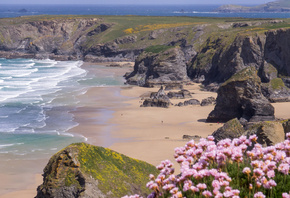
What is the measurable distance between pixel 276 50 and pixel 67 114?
1089 inches

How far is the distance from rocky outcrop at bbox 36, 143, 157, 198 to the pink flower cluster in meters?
4.55

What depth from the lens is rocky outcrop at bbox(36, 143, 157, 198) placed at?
11.4m

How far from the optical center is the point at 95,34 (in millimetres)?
118688

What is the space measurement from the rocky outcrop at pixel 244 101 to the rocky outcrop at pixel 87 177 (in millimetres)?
21264

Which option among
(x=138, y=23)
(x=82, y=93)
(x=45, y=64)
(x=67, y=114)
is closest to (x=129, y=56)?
(x=45, y=64)

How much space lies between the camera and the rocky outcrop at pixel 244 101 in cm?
3277

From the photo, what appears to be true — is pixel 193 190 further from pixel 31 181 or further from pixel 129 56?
pixel 129 56

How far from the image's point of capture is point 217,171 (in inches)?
263

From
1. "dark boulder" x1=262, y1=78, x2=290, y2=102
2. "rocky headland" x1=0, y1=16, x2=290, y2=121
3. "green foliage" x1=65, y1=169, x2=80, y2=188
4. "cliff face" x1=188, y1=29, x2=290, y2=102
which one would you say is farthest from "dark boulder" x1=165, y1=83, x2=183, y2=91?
"green foliage" x1=65, y1=169, x2=80, y2=188

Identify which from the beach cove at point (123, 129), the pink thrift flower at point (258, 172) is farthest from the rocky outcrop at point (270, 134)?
the beach cove at point (123, 129)

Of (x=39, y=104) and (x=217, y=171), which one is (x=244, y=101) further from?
(x=217, y=171)

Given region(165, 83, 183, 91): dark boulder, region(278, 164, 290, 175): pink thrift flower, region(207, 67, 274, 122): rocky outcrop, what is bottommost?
region(165, 83, 183, 91): dark boulder

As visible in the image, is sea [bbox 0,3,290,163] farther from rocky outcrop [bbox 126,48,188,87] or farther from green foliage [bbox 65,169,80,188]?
green foliage [bbox 65,169,80,188]

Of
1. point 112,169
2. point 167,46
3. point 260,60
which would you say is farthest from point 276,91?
point 112,169
